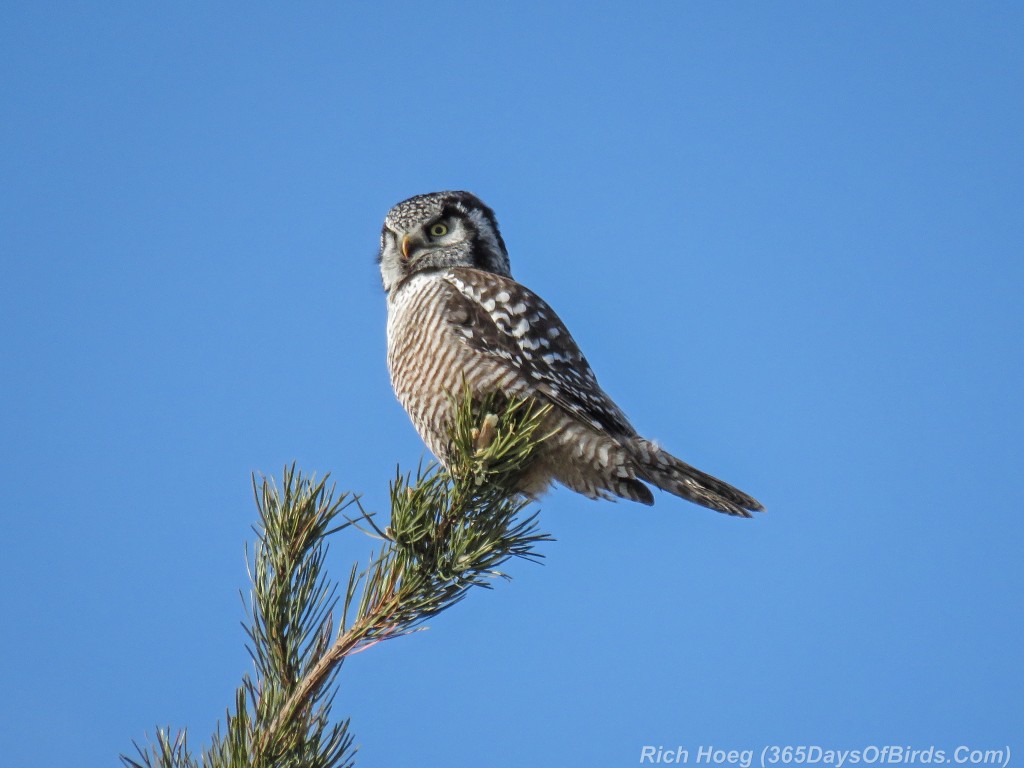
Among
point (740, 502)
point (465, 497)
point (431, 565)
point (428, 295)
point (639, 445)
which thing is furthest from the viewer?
point (428, 295)

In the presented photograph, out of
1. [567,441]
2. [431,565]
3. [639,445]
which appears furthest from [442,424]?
[431,565]

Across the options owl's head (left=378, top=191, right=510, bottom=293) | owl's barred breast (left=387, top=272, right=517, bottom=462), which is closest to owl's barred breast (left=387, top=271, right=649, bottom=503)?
owl's barred breast (left=387, top=272, right=517, bottom=462)

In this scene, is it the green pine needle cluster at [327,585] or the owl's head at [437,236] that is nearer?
the green pine needle cluster at [327,585]

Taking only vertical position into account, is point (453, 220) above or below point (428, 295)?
above

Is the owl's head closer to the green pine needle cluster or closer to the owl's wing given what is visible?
the owl's wing

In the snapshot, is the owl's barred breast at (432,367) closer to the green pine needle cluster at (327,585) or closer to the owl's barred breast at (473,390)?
the owl's barred breast at (473,390)

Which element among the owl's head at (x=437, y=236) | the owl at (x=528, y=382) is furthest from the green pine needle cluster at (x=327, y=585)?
the owl's head at (x=437, y=236)

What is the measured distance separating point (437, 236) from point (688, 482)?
2.08 metres

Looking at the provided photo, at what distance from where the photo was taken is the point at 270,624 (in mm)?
2480

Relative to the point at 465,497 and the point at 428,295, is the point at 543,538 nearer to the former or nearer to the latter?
the point at 465,497

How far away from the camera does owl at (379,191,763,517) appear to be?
13.8 ft

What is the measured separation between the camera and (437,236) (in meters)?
5.39

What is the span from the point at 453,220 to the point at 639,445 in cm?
182

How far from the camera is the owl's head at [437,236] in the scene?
209 inches
